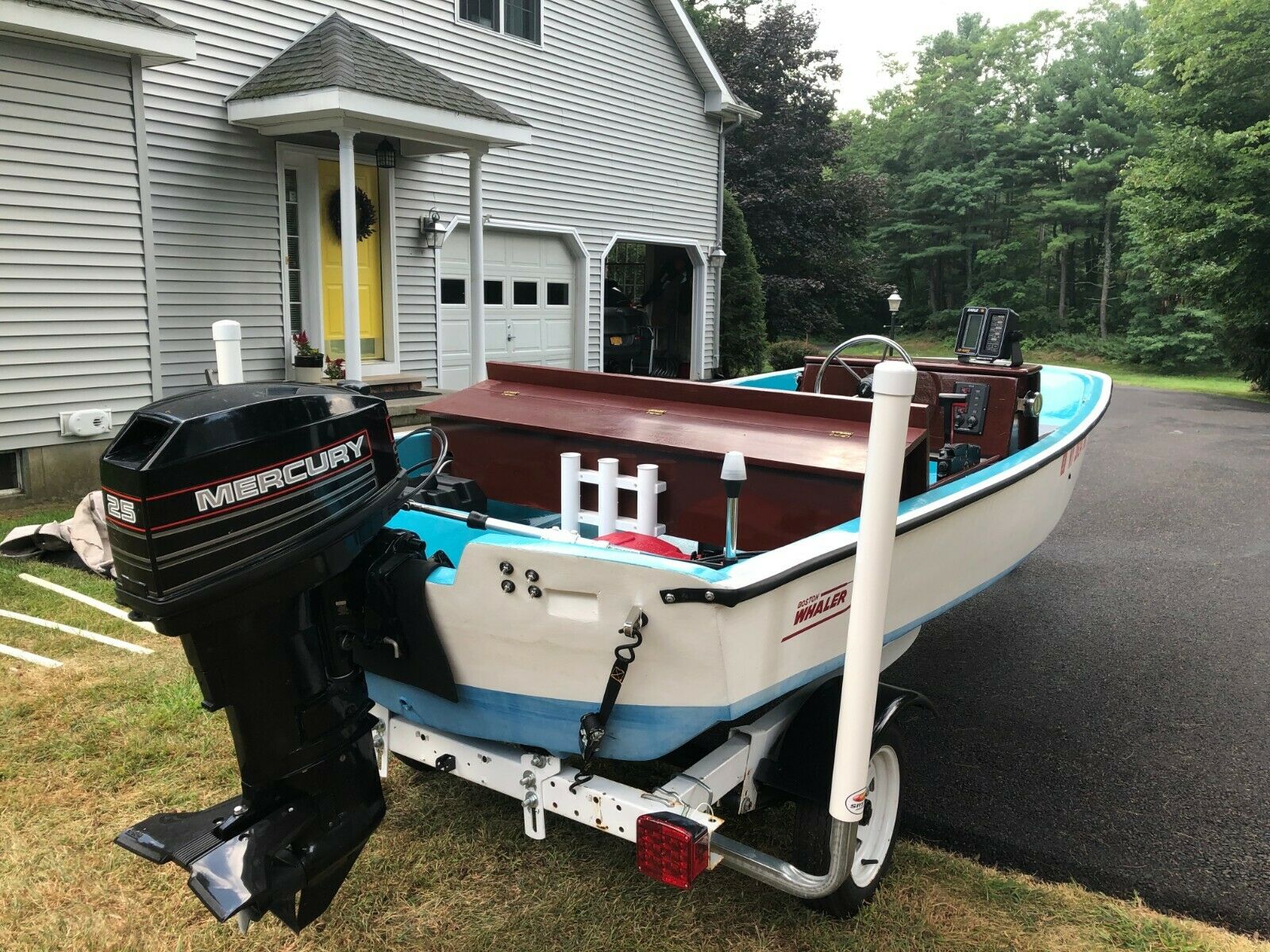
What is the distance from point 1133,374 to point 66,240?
29.3 metres

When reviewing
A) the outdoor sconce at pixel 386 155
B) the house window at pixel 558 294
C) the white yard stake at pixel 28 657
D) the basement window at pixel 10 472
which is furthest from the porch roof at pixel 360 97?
the white yard stake at pixel 28 657

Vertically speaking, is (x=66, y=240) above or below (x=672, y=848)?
above

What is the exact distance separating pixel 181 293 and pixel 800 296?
65.6 feet

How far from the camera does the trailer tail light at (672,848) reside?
193cm

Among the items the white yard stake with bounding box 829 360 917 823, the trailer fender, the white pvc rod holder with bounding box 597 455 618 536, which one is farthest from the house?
the white yard stake with bounding box 829 360 917 823

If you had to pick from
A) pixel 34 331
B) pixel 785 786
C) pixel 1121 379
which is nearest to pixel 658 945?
pixel 785 786

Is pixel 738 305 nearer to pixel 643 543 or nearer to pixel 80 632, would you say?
pixel 80 632

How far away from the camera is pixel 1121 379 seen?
2522cm

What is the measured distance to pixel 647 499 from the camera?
9.75 feet

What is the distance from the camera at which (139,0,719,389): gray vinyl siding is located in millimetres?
7992

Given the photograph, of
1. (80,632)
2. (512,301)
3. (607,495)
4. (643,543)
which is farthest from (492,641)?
(512,301)

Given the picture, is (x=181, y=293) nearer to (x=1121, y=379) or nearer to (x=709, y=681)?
(x=709, y=681)

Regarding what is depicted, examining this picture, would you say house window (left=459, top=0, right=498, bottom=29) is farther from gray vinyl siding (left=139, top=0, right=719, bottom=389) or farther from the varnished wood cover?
the varnished wood cover

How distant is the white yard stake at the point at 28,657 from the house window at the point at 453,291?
23.3ft
